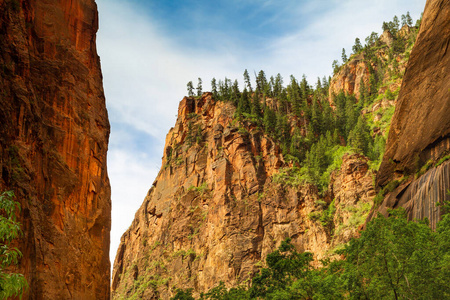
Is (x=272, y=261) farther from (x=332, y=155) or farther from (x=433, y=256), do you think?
(x=332, y=155)

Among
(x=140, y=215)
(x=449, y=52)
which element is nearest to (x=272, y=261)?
(x=449, y=52)

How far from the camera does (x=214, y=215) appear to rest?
265ft

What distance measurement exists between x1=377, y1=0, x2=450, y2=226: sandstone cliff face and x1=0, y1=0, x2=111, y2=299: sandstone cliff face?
86.2 feet

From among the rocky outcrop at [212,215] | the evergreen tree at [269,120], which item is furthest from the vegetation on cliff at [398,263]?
the evergreen tree at [269,120]

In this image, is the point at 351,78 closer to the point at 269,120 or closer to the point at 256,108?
the point at 256,108

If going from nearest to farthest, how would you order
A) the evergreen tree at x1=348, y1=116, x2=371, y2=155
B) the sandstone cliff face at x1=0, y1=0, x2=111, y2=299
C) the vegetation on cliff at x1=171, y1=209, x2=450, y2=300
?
1. the sandstone cliff face at x1=0, y1=0, x2=111, y2=299
2. the vegetation on cliff at x1=171, y1=209, x2=450, y2=300
3. the evergreen tree at x1=348, y1=116, x2=371, y2=155

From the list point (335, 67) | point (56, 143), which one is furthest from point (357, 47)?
point (56, 143)

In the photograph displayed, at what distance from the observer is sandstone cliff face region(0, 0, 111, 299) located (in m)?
23.8

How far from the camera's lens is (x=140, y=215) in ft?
322

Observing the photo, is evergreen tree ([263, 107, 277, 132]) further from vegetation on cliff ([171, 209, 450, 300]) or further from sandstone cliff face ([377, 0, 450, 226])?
vegetation on cliff ([171, 209, 450, 300])

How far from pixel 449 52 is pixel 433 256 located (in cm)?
2312

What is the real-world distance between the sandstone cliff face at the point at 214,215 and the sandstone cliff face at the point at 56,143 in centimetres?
3932

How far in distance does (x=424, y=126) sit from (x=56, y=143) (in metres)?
31.3

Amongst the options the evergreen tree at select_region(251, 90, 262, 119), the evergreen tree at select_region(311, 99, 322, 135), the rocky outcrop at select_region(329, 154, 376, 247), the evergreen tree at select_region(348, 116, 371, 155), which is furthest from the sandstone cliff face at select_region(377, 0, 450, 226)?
the evergreen tree at select_region(251, 90, 262, 119)
